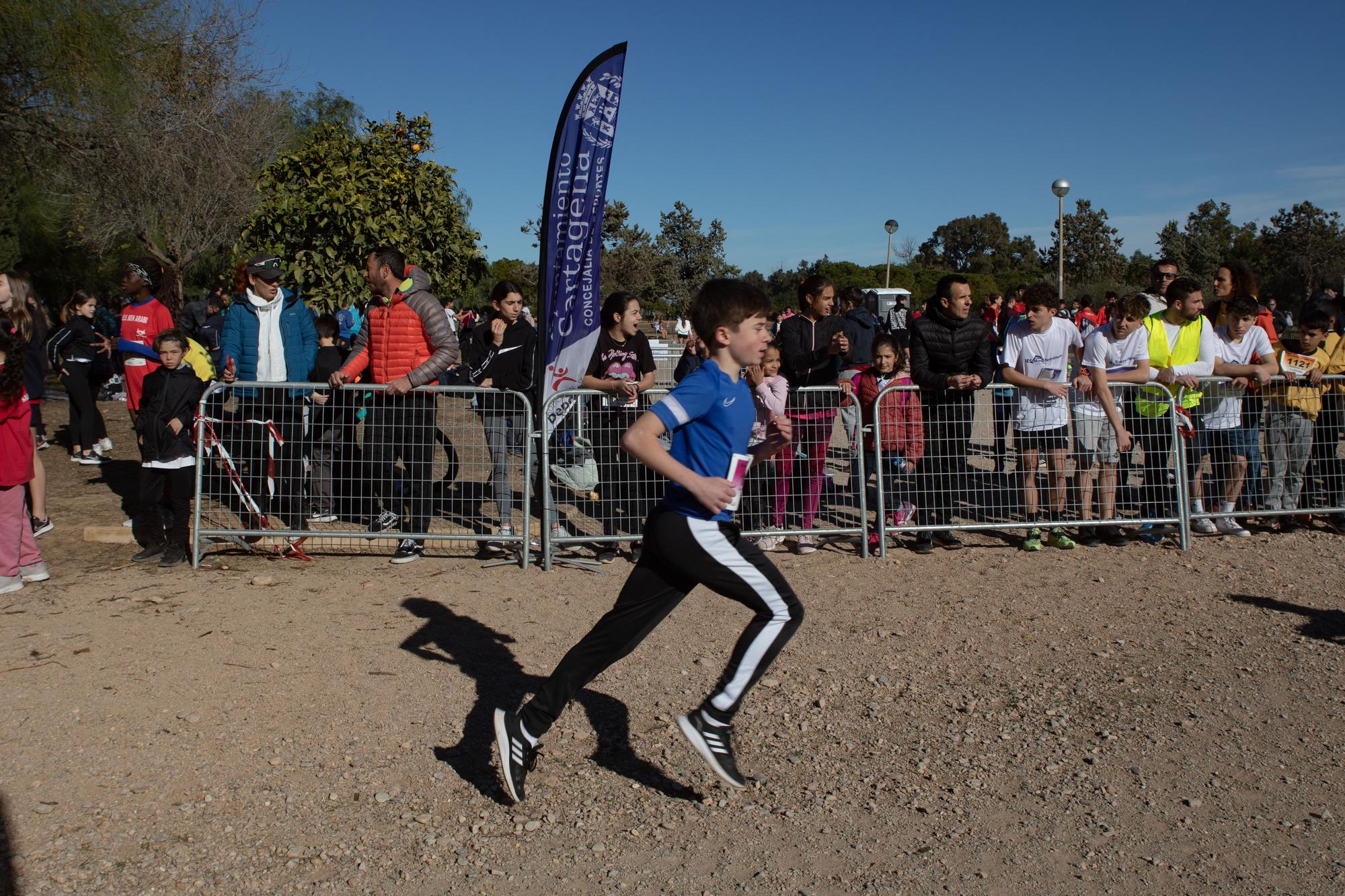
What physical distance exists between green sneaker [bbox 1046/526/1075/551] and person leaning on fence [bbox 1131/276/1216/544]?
66 cm

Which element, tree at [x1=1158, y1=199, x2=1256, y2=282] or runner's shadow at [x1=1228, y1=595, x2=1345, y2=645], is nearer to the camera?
runner's shadow at [x1=1228, y1=595, x2=1345, y2=645]

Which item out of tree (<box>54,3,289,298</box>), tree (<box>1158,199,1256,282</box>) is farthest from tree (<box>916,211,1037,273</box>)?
tree (<box>54,3,289,298</box>)

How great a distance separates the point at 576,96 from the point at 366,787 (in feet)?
15.3

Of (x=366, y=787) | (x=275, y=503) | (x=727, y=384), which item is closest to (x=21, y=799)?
(x=366, y=787)

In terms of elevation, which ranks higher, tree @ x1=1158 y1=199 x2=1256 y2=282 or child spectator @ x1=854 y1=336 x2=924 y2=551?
tree @ x1=1158 y1=199 x2=1256 y2=282

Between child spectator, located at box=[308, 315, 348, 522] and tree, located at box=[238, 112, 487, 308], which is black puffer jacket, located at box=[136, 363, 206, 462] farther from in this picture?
tree, located at box=[238, 112, 487, 308]

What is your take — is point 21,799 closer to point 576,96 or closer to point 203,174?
point 576,96

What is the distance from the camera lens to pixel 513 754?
12.0 ft

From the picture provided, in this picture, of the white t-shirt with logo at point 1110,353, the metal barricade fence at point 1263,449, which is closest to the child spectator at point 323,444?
the white t-shirt with logo at point 1110,353

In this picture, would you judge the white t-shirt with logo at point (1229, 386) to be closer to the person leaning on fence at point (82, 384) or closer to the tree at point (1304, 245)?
the person leaning on fence at point (82, 384)

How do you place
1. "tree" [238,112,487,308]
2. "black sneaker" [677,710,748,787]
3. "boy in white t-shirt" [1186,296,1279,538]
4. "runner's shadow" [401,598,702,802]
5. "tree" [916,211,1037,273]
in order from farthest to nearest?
"tree" [916,211,1037,273]
"tree" [238,112,487,308]
"boy in white t-shirt" [1186,296,1279,538]
"runner's shadow" [401,598,702,802]
"black sneaker" [677,710,748,787]

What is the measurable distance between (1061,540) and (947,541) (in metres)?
0.88

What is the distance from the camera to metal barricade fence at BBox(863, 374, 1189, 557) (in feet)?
25.0

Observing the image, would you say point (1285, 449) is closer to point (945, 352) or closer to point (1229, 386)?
point (1229, 386)
